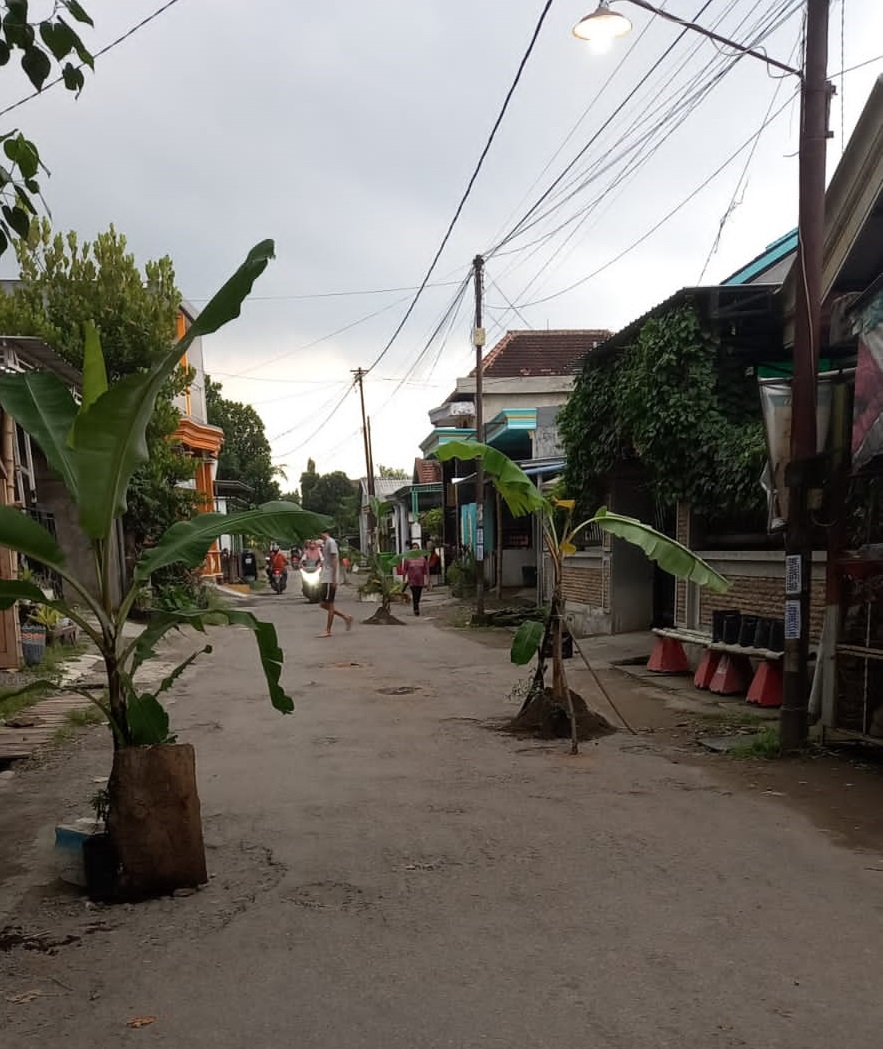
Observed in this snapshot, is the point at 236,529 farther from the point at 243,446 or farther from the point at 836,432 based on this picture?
the point at 243,446

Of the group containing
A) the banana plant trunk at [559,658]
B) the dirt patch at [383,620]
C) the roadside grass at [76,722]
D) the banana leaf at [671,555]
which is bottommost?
the roadside grass at [76,722]

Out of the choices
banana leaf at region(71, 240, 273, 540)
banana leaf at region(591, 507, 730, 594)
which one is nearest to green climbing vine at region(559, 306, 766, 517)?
banana leaf at region(591, 507, 730, 594)

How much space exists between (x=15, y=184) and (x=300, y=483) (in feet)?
236

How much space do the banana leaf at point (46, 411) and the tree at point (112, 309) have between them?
12.0 m

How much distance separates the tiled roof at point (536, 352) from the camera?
32375 mm

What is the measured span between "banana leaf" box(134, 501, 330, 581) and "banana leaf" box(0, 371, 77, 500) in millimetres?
621

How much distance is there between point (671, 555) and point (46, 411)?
4.98 metres

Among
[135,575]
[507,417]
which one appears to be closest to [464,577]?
[507,417]

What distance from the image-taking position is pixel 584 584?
16656mm

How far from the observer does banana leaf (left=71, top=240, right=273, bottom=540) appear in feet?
13.0

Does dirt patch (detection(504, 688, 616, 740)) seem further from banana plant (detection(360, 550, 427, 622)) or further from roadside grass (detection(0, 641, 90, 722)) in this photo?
banana plant (detection(360, 550, 427, 622))

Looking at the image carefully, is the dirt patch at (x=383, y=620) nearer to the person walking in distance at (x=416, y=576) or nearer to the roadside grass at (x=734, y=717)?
the person walking in distance at (x=416, y=576)

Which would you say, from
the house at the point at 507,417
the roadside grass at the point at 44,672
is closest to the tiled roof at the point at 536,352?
the house at the point at 507,417

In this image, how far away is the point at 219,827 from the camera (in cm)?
538
